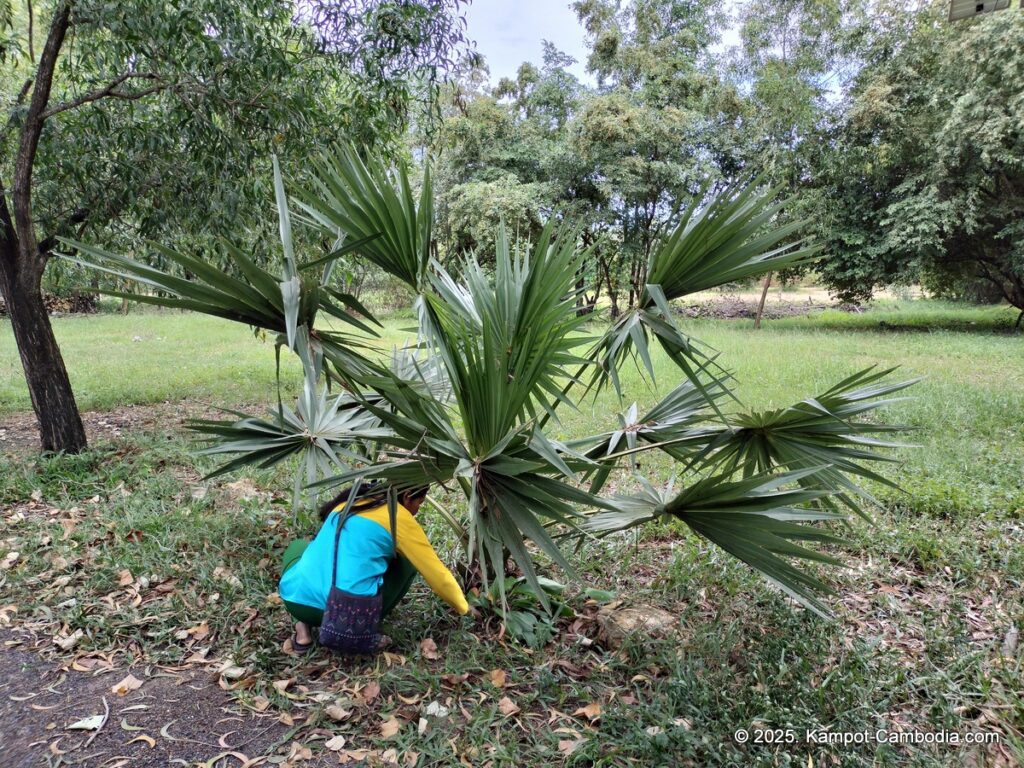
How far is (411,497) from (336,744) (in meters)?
0.84

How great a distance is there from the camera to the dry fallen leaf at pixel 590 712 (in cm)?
216

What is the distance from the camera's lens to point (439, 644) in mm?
2627

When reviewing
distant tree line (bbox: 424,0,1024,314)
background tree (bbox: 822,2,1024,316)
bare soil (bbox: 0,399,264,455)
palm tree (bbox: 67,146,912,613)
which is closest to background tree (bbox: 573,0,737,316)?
distant tree line (bbox: 424,0,1024,314)

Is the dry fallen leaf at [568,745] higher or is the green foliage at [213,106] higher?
the green foliage at [213,106]

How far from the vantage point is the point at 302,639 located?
2570 millimetres

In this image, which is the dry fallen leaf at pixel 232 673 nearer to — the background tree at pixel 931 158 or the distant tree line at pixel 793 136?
the distant tree line at pixel 793 136

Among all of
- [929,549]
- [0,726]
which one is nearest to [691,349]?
[929,549]

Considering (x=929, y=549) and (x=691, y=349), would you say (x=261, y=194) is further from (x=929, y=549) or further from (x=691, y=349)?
(x=929, y=549)

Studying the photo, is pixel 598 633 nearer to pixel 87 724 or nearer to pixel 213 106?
pixel 87 724

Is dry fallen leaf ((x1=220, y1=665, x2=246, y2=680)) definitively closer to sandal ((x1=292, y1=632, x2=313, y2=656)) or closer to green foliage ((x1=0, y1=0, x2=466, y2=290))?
sandal ((x1=292, y1=632, x2=313, y2=656))

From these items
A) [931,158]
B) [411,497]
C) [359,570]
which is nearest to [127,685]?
[359,570]

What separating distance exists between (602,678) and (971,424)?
477 centimetres

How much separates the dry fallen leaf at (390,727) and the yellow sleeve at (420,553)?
42 cm

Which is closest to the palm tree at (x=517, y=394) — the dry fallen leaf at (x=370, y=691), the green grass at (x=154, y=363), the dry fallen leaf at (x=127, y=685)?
the dry fallen leaf at (x=370, y=691)
